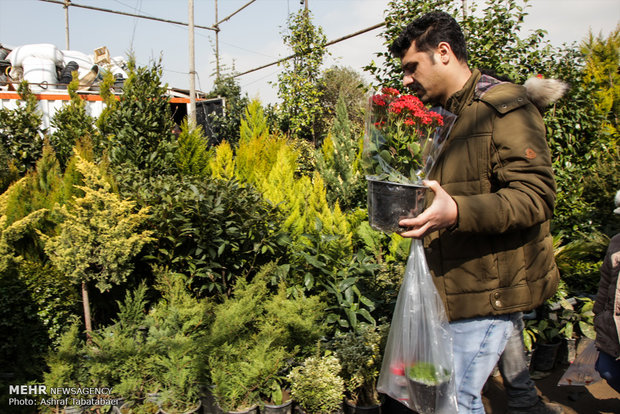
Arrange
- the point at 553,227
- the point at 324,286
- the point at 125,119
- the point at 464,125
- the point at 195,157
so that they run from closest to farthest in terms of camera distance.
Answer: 1. the point at 464,125
2. the point at 324,286
3. the point at 553,227
4. the point at 125,119
5. the point at 195,157

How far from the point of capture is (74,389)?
8.38 ft

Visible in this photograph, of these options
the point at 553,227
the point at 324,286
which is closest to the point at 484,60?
the point at 553,227

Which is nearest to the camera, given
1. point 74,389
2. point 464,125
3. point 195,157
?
point 464,125

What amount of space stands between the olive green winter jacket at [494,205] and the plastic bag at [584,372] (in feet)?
6.35

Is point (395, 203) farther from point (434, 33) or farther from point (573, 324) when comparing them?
point (573, 324)

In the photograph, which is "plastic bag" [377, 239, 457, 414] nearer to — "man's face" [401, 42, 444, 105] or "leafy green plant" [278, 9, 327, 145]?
"man's face" [401, 42, 444, 105]

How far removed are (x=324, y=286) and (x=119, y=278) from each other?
1510 millimetres

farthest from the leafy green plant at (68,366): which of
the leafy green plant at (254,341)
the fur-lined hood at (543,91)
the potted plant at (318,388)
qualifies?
the fur-lined hood at (543,91)

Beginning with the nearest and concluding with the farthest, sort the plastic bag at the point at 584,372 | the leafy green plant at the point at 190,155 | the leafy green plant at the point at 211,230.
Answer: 1. the plastic bag at the point at 584,372
2. the leafy green plant at the point at 211,230
3. the leafy green plant at the point at 190,155

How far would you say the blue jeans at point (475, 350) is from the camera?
1.59 m

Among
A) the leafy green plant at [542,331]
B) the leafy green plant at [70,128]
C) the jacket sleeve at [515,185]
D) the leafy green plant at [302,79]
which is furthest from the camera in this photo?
the leafy green plant at [302,79]

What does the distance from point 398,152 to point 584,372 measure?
8.61 ft

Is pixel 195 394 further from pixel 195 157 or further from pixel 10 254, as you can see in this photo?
pixel 195 157

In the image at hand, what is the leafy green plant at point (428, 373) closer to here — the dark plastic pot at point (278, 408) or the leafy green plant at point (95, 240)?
the dark plastic pot at point (278, 408)
